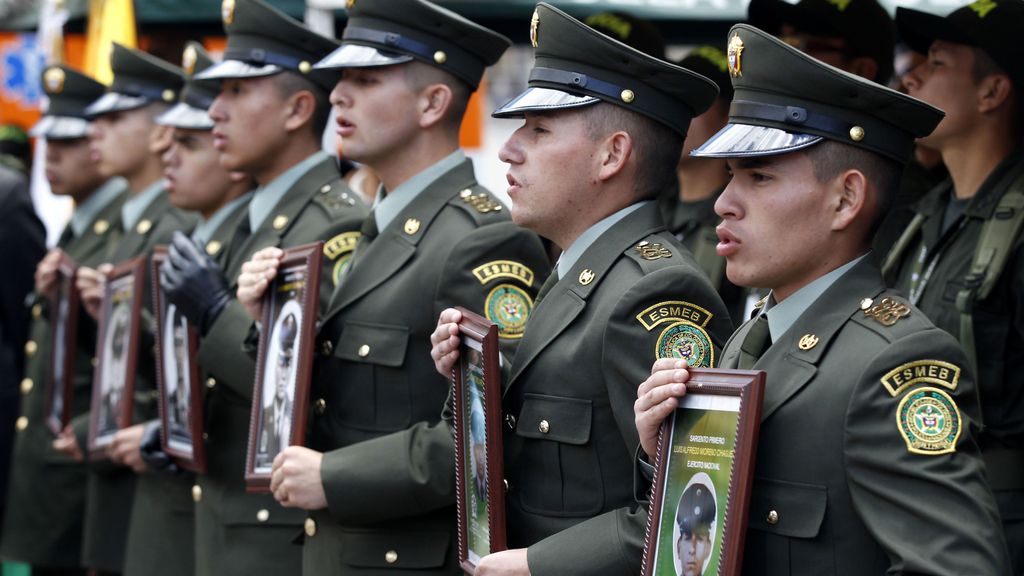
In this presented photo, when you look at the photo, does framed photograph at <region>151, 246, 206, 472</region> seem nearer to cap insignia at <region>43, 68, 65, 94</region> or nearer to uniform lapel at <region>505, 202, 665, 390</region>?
uniform lapel at <region>505, 202, 665, 390</region>

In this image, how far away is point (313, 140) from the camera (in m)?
5.66

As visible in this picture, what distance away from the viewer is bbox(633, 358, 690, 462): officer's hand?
3.00 meters

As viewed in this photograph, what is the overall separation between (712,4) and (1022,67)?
2946 mm

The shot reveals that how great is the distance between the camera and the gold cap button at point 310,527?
179 inches

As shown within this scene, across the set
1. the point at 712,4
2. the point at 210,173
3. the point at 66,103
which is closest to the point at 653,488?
the point at 210,173

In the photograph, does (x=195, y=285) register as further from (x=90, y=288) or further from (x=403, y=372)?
(x=90, y=288)

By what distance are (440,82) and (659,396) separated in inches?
79.9

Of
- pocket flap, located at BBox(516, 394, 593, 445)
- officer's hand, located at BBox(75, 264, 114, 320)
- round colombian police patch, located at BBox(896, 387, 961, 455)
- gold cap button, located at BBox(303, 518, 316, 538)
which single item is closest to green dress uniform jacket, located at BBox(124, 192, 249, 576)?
officer's hand, located at BBox(75, 264, 114, 320)

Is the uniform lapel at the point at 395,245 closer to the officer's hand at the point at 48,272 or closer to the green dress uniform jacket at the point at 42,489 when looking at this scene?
the officer's hand at the point at 48,272

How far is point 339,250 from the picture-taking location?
4969 mm

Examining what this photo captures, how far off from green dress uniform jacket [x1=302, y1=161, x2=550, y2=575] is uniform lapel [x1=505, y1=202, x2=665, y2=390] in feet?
1.01

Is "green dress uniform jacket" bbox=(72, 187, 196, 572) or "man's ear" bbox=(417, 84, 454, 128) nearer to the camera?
"man's ear" bbox=(417, 84, 454, 128)

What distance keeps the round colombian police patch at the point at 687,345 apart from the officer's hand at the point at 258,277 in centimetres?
156

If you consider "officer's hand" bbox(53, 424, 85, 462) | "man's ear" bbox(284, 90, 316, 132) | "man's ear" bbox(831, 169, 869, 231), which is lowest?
"officer's hand" bbox(53, 424, 85, 462)
